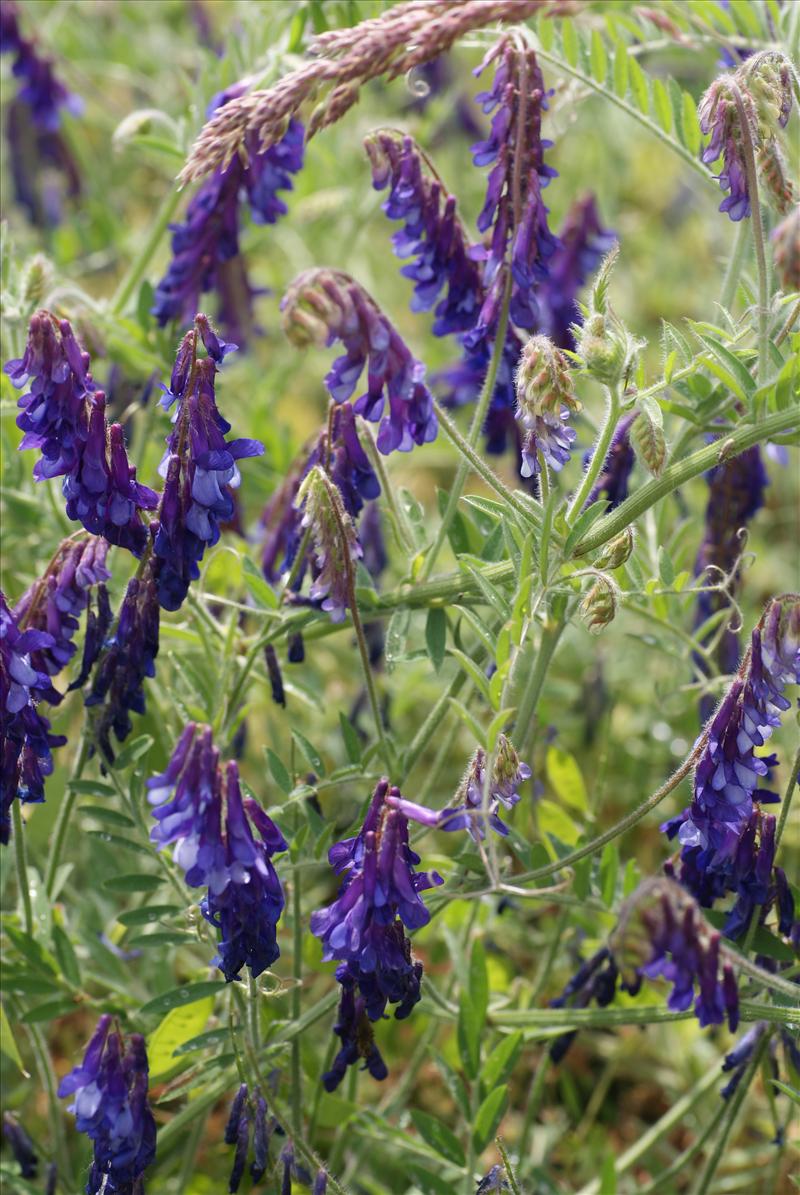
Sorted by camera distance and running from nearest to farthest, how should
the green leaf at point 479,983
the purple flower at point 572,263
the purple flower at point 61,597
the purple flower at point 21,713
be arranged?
the purple flower at point 21,713, the purple flower at point 61,597, the green leaf at point 479,983, the purple flower at point 572,263

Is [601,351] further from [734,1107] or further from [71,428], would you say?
[734,1107]

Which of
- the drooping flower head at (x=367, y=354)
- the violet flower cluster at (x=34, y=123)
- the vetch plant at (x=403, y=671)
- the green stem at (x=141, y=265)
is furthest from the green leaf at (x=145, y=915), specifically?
the violet flower cluster at (x=34, y=123)

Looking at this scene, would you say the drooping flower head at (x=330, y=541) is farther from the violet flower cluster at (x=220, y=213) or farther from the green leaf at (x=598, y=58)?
the green leaf at (x=598, y=58)

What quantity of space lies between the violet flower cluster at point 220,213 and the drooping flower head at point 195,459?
0.96 m

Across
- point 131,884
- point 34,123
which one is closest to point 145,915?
point 131,884

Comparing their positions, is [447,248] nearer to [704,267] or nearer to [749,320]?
[749,320]

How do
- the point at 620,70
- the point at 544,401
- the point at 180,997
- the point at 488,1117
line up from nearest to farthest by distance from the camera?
the point at 544,401, the point at 180,997, the point at 488,1117, the point at 620,70

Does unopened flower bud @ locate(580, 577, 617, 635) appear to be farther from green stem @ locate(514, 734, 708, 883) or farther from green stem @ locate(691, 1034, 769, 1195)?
green stem @ locate(691, 1034, 769, 1195)

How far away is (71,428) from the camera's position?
208cm

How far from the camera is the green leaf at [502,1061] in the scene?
8.24 feet

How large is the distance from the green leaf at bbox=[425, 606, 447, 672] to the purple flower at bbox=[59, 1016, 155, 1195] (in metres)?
0.77

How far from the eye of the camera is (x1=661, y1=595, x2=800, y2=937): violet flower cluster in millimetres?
1991

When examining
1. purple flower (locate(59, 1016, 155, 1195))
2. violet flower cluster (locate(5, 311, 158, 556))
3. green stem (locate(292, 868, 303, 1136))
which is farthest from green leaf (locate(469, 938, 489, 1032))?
violet flower cluster (locate(5, 311, 158, 556))

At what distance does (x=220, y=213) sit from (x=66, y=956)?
1489 millimetres
